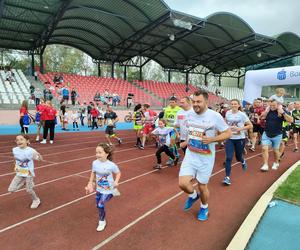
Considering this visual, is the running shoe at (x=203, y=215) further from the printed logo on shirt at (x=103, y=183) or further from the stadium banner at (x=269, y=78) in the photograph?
the stadium banner at (x=269, y=78)

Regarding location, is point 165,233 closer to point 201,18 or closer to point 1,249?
point 1,249

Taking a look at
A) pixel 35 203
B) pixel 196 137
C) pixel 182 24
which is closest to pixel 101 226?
pixel 35 203

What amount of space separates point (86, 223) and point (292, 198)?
3451 millimetres

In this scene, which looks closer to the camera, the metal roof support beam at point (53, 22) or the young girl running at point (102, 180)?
the young girl running at point (102, 180)

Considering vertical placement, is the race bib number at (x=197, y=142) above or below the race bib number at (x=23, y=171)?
above

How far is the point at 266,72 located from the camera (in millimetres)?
16438

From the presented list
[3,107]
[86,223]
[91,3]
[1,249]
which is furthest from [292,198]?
[91,3]

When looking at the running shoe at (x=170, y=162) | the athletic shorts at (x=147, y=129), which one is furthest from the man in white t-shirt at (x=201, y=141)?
the athletic shorts at (x=147, y=129)

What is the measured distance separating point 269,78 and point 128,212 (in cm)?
1446

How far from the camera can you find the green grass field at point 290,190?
15.4ft

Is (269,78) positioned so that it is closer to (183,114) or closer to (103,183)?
(183,114)

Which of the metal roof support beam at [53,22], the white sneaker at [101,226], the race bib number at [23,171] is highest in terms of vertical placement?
the metal roof support beam at [53,22]

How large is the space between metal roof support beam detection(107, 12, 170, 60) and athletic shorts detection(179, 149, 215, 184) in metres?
19.8

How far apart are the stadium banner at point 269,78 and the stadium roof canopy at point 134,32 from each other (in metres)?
8.43
